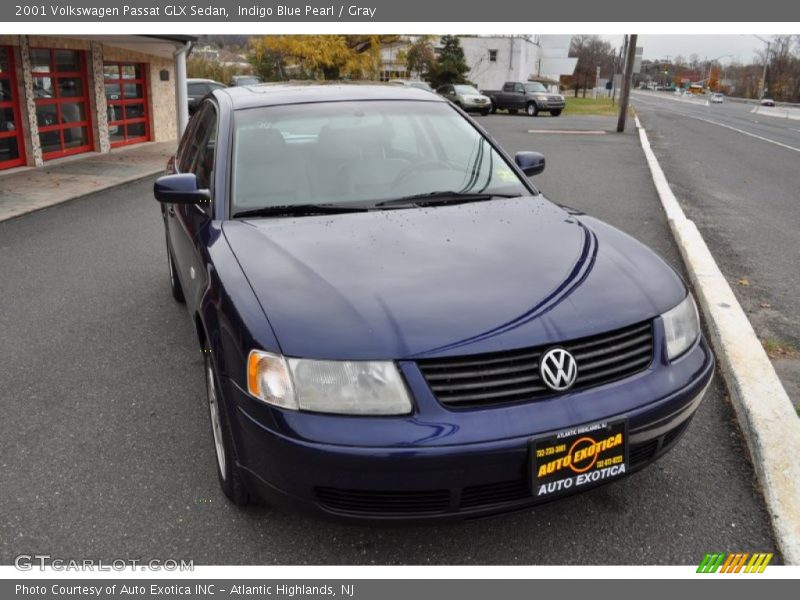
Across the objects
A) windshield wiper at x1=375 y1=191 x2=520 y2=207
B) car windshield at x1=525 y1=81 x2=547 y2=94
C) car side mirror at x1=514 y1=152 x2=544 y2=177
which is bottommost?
car windshield at x1=525 y1=81 x2=547 y2=94

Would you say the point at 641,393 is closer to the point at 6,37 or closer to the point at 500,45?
the point at 6,37

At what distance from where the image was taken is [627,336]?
2441 millimetres

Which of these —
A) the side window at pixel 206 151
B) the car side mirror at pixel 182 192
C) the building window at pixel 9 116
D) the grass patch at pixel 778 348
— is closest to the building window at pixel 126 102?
the building window at pixel 9 116

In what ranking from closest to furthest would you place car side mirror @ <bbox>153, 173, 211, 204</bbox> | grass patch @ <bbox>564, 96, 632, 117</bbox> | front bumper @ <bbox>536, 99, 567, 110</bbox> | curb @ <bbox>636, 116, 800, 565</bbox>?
curb @ <bbox>636, 116, 800, 565</bbox>, car side mirror @ <bbox>153, 173, 211, 204</bbox>, front bumper @ <bbox>536, 99, 567, 110</bbox>, grass patch @ <bbox>564, 96, 632, 117</bbox>

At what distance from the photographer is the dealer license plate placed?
2191 mm

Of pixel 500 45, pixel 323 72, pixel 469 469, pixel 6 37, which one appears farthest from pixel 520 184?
pixel 500 45

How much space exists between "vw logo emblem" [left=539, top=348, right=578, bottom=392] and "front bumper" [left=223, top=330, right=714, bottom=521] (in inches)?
3.0

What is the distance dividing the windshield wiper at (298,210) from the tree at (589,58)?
10078 cm

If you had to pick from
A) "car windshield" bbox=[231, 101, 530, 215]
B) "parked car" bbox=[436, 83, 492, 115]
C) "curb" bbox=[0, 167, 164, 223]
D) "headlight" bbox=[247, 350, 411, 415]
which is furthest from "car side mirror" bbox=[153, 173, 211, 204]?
"parked car" bbox=[436, 83, 492, 115]

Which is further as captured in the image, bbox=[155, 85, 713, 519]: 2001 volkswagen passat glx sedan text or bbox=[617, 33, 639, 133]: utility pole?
bbox=[617, 33, 639, 133]: utility pole

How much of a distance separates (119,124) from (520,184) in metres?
15.9

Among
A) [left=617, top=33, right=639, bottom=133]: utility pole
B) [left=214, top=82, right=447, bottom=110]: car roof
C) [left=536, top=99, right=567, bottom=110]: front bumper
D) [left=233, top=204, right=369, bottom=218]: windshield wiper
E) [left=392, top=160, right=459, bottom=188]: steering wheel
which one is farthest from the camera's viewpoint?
[left=536, top=99, right=567, bottom=110]: front bumper

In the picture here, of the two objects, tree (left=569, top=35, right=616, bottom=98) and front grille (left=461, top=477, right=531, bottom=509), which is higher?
tree (left=569, top=35, right=616, bottom=98)

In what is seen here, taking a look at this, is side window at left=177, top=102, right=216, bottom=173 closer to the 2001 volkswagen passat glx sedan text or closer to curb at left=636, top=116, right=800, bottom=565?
the 2001 volkswagen passat glx sedan text
